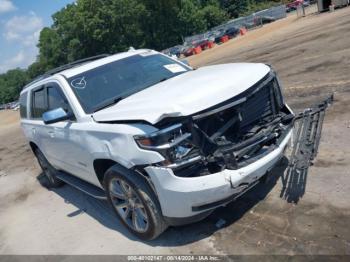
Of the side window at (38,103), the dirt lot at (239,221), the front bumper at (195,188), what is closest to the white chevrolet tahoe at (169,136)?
the front bumper at (195,188)

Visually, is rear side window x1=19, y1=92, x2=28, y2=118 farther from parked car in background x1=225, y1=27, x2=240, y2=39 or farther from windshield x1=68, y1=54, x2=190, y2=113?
parked car in background x1=225, y1=27, x2=240, y2=39

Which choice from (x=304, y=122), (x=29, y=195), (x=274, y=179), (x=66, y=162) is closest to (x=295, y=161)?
(x=274, y=179)

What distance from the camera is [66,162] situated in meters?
5.97

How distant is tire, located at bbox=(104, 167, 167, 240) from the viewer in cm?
413

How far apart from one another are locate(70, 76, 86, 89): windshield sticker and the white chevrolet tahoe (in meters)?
0.01

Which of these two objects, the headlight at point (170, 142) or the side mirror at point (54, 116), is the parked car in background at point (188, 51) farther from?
the headlight at point (170, 142)

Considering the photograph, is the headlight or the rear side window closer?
the headlight

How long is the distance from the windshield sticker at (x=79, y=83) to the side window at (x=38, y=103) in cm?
119

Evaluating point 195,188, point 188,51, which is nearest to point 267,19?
point 188,51

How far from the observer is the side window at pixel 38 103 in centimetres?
654

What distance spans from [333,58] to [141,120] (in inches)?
355

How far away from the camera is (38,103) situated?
682 cm

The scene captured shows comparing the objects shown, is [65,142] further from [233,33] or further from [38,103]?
[233,33]

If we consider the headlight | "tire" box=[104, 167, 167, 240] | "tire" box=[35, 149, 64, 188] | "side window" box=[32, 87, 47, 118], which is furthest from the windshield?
"tire" box=[35, 149, 64, 188]
